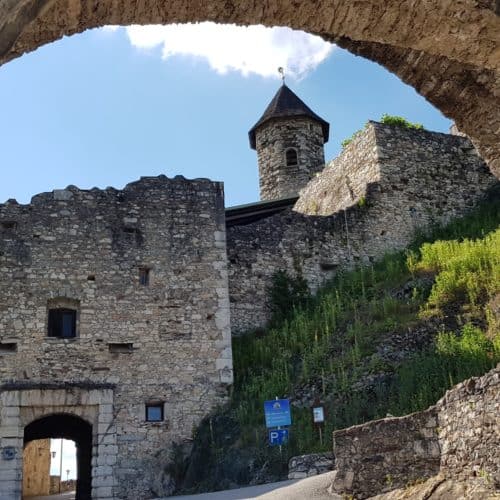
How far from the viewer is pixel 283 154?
30766 mm

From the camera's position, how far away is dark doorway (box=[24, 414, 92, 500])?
54.6 ft

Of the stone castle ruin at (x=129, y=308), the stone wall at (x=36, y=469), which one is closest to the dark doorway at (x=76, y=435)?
the stone castle ruin at (x=129, y=308)

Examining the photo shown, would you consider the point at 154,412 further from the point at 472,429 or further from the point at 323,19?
the point at 323,19

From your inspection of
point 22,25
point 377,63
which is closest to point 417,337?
point 377,63

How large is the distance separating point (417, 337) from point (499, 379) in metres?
6.55

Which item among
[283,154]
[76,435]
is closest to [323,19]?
[76,435]

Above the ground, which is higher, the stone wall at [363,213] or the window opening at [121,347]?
the stone wall at [363,213]

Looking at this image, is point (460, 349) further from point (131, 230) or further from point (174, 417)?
point (131, 230)

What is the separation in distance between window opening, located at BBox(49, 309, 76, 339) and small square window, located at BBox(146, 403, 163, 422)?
2045 millimetres

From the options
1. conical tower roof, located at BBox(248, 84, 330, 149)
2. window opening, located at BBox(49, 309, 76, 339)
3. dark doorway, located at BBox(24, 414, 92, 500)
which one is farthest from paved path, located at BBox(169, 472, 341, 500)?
conical tower roof, located at BBox(248, 84, 330, 149)

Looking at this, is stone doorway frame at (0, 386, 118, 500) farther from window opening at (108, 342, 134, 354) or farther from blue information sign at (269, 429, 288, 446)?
blue information sign at (269, 429, 288, 446)

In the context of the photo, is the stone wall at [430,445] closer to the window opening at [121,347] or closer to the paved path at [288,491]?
the paved path at [288,491]

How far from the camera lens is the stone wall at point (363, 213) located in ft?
59.0

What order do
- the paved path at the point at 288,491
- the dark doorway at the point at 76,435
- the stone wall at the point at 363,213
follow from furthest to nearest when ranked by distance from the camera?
1. the stone wall at the point at 363,213
2. the dark doorway at the point at 76,435
3. the paved path at the point at 288,491
